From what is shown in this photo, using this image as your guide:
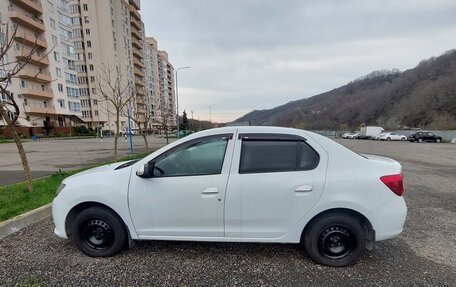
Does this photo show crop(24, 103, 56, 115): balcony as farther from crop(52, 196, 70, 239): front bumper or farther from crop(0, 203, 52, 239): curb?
crop(52, 196, 70, 239): front bumper

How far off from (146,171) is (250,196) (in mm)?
1268

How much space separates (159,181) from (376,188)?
8.32 ft

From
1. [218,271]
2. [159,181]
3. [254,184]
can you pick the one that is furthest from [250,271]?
[159,181]

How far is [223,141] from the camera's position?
2967mm

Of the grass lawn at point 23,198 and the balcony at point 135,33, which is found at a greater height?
the balcony at point 135,33

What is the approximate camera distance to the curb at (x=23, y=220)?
147 inches

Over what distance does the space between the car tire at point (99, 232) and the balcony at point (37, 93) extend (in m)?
47.5

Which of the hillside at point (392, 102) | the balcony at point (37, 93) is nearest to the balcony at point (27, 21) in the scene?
the balcony at point (37, 93)

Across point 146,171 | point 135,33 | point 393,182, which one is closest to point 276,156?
point 393,182

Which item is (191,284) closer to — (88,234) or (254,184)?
(254,184)

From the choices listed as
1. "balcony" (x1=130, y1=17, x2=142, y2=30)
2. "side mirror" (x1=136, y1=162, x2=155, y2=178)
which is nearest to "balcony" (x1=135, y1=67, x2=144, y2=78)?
"balcony" (x1=130, y1=17, x2=142, y2=30)

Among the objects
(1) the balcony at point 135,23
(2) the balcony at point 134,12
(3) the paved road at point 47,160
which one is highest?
(2) the balcony at point 134,12

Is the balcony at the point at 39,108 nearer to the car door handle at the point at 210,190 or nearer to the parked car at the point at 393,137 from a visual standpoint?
the car door handle at the point at 210,190

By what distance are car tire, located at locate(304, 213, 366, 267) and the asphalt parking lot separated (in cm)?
11
